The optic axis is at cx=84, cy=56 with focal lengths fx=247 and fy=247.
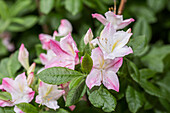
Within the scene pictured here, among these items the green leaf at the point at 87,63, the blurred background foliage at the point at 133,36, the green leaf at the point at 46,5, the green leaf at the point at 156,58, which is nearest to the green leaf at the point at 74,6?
the blurred background foliage at the point at 133,36

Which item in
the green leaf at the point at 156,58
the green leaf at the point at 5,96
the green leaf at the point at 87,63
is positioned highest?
the green leaf at the point at 87,63

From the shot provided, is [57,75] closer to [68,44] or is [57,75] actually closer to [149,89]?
[68,44]

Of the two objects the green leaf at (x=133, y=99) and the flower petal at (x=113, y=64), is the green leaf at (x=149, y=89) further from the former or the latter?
the flower petal at (x=113, y=64)

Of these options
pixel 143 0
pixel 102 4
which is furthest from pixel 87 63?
pixel 143 0

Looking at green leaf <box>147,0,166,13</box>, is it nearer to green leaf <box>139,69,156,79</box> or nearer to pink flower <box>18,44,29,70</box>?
green leaf <box>139,69,156,79</box>

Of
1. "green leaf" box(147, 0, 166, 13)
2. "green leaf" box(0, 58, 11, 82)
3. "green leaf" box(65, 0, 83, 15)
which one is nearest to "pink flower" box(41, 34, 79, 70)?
"green leaf" box(0, 58, 11, 82)
